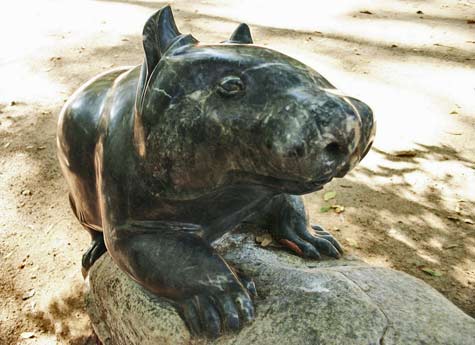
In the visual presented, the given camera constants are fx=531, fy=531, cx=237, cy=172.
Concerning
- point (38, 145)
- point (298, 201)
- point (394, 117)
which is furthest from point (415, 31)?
point (298, 201)

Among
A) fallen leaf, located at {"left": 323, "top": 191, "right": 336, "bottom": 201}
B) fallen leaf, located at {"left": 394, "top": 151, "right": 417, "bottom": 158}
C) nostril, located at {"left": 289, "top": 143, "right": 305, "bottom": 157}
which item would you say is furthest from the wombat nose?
fallen leaf, located at {"left": 394, "top": 151, "right": 417, "bottom": 158}

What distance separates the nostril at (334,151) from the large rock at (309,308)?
33.1 inches

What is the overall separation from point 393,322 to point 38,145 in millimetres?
4766

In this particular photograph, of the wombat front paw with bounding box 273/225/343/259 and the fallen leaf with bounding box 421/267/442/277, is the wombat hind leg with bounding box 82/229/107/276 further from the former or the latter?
the fallen leaf with bounding box 421/267/442/277

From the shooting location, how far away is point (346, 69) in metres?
7.53

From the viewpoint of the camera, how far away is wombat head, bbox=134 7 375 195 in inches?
67.0

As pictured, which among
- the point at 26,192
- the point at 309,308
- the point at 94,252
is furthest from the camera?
the point at 26,192

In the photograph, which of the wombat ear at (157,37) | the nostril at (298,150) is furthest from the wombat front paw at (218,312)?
the wombat ear at (157,37)

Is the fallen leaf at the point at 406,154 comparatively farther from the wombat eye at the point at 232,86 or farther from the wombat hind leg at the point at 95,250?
the wombat eye at the point at 232,86

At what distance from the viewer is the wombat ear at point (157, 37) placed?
6.64ft

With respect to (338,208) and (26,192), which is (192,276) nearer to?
(338,208)

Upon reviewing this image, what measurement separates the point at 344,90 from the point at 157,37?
357cm

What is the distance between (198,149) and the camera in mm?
1906

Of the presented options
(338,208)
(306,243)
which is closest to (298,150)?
(306,243)
